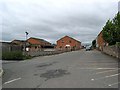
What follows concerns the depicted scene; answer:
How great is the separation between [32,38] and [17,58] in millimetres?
73410

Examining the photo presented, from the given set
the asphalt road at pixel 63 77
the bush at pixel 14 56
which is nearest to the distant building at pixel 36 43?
the bush at pixel 14 56

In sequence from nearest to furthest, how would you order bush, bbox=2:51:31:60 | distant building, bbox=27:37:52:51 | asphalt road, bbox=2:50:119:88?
1. asphalt road, bbox=2:50:119:88
2. bush, bbox=2:51:31:60
3. distant building, bbox=27:37:52:51

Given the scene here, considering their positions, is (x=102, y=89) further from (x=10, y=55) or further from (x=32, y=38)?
(x=32, y=38)

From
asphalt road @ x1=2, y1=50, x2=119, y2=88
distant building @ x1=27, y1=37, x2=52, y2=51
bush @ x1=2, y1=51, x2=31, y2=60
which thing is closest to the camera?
asphalt road @ x1=2, y1=50, x2=119, y2=88

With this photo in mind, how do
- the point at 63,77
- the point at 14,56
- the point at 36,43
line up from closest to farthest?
the point at 63,77 → the point at 14,56 → the point at 36,43

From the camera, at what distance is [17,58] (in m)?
27.4

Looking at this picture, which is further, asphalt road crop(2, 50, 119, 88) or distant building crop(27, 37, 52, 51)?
distant building crop(27, 37, 52, 51)

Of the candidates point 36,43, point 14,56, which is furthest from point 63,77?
point 36,43

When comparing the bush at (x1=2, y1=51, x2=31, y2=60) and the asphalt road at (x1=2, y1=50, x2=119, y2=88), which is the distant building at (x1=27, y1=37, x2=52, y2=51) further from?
the asphalt road at (x1=2, y1=50, x2=119, y2=88)

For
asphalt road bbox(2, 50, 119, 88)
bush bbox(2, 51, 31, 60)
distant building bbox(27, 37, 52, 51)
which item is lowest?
asphalt road bbox(2, 50, 119, 88)

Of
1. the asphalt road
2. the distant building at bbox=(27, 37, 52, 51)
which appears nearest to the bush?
the asphalt road

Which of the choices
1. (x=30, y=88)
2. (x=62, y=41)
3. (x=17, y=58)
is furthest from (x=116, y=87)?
(x=62, y=41)

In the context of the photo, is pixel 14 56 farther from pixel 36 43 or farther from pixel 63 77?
pixel 36 43

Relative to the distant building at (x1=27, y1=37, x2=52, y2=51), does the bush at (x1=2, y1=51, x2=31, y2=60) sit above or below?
below
